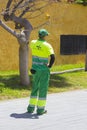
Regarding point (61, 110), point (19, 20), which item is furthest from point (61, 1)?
point (61, 110)

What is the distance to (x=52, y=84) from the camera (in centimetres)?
1434

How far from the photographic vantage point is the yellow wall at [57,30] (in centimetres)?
1703

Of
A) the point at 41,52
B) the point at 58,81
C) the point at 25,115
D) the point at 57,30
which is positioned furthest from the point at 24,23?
the point at 57,30

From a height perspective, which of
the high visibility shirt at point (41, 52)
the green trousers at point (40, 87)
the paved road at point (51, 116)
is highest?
the high visibility shirt at point (41, 52)

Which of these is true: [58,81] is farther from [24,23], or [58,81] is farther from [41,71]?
[41,71]

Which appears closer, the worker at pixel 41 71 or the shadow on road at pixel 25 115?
the shadow on road at pixel 25 115

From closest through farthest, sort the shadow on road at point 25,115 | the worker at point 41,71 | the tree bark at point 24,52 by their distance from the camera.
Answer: the shadow on road at point 25,115 < the worker at point 41,71 < the tree bark at point 24,52

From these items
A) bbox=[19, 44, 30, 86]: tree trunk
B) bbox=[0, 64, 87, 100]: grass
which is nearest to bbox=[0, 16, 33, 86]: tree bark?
bbox=[19, 44, 30, 86]: tree trunk

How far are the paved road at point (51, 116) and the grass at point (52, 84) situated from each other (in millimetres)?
618

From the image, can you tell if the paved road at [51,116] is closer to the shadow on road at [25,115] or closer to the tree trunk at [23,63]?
the shadow on road at [25,115]

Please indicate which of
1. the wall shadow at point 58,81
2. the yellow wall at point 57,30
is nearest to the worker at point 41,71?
the wall shadow at point 58,81

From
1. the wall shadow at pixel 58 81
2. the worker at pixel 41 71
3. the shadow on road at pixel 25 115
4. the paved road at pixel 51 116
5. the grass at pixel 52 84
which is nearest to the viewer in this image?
the paved road at pixel 51 116

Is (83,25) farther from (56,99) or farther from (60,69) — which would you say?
(56,99)

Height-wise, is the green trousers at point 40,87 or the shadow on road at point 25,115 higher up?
the green trousers at point 40,87
